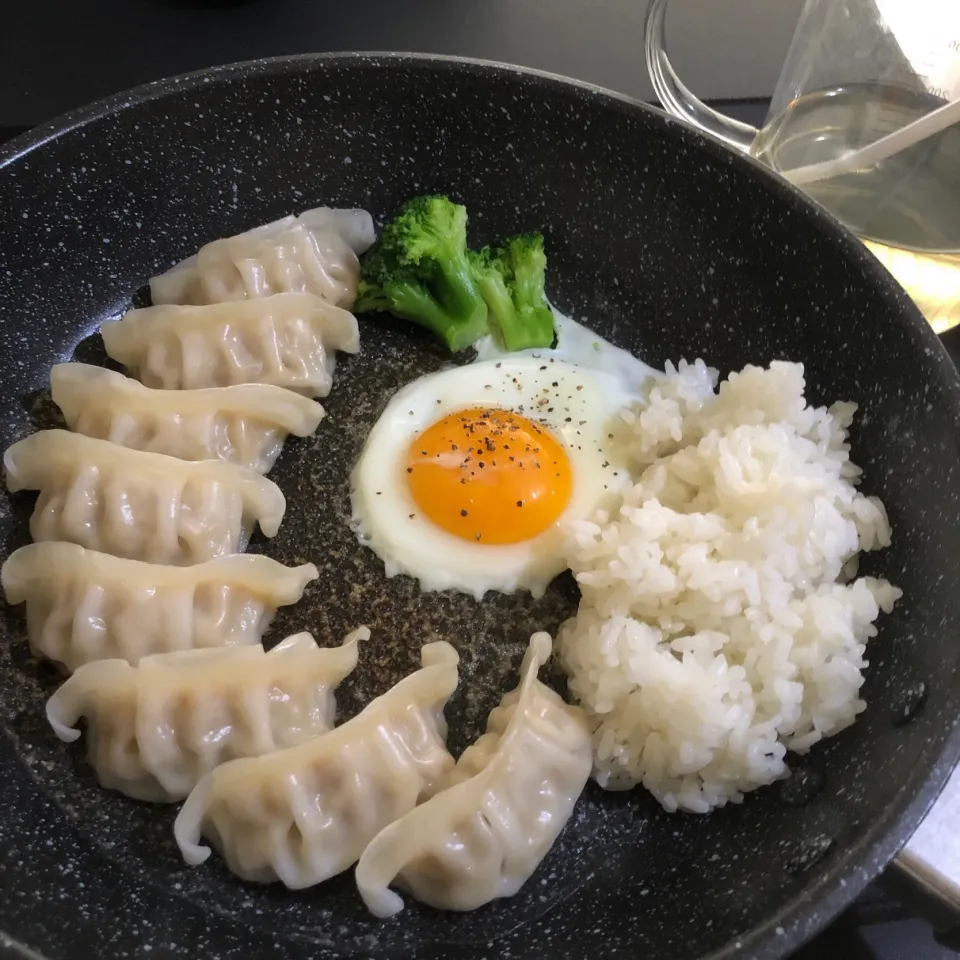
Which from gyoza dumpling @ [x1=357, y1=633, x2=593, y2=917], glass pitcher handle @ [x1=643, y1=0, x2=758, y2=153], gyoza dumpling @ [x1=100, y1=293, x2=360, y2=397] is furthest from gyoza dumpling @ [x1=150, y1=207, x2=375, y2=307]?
gyoza dumpling @ [x1=357, y1=633, x2=593, y2=917]

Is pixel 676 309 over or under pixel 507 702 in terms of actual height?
over

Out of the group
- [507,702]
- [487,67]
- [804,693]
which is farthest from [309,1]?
[804,693]

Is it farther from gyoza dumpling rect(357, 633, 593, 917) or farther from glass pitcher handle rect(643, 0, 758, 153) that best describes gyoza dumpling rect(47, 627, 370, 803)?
glass pitcher handle rect(643, 0, 758, 153)

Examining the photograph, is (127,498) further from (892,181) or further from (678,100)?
(892,181)

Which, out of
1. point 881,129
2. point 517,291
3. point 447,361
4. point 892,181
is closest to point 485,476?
point 447,361

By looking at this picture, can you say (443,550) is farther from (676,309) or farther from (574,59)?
(574,59)

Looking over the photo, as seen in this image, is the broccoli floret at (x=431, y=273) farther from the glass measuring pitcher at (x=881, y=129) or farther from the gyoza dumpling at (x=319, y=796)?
the gyoza dumpling at (x=319, y=796)

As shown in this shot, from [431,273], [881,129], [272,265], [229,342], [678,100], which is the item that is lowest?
[229,342]
